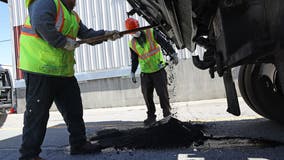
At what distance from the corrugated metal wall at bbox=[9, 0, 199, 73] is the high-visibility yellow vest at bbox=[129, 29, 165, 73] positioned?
4.43 meters

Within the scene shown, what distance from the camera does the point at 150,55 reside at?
4789 mm

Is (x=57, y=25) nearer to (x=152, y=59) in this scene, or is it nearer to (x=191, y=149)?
(x=191, y=149)

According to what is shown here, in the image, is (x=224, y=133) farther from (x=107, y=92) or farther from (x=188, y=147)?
(x=107, y=92)

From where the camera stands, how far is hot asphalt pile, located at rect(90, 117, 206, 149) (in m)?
3.34

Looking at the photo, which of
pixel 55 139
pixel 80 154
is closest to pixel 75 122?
pixel 80 154

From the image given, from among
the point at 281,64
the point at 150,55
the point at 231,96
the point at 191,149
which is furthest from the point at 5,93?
the point at 281,64

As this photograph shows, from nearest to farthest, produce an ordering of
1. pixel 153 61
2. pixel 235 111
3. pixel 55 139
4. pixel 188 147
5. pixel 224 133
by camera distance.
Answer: pixel 235 111 → pixel 188 147 → pixel 224 133 → pixel 55 139 → pixel 153 61

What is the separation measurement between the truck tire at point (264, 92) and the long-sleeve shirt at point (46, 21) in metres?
2.22

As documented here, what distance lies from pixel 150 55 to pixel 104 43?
16.4 feet

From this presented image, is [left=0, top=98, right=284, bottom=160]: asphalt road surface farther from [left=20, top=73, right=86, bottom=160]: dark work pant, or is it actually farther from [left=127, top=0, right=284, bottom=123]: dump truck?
[left=127, top=0, right=284, bottom=123]: dump truck

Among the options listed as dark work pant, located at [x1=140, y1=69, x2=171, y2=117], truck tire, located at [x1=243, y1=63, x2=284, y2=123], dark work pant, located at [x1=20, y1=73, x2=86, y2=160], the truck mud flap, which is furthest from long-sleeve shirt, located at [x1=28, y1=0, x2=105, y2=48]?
truck tire, located at [x1=243, y1=63, x2=284, y2=123]

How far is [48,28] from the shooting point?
288cm

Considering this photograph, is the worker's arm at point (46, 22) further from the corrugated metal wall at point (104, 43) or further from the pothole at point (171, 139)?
the corrugated metal wall at point (104, 43)

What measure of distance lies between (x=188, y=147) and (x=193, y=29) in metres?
1.31
